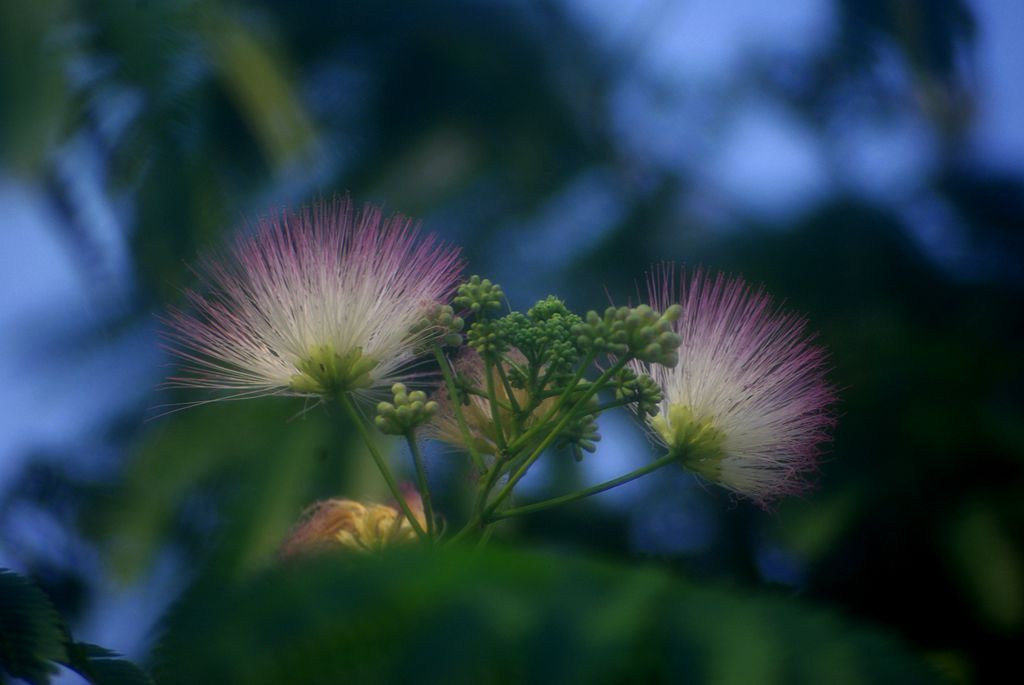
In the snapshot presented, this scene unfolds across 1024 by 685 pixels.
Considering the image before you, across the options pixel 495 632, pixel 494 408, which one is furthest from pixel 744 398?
pixel 495 632

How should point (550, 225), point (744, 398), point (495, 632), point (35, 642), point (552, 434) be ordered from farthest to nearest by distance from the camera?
point (550, 225), point (744, 398), point (552, 434), point (35, 642), point (495, 632)

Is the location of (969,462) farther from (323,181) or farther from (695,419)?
(695,419)

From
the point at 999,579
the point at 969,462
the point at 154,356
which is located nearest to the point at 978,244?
the point at 969,462

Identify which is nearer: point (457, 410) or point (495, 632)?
point (495, 632)

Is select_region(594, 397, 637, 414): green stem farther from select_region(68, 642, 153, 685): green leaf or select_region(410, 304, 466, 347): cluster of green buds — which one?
select_region(68, 642, 153, 685): green leaf

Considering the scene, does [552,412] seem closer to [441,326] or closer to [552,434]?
[552,434]

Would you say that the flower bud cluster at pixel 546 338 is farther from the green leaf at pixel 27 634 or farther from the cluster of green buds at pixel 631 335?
the green leaf at pixel 27 634
